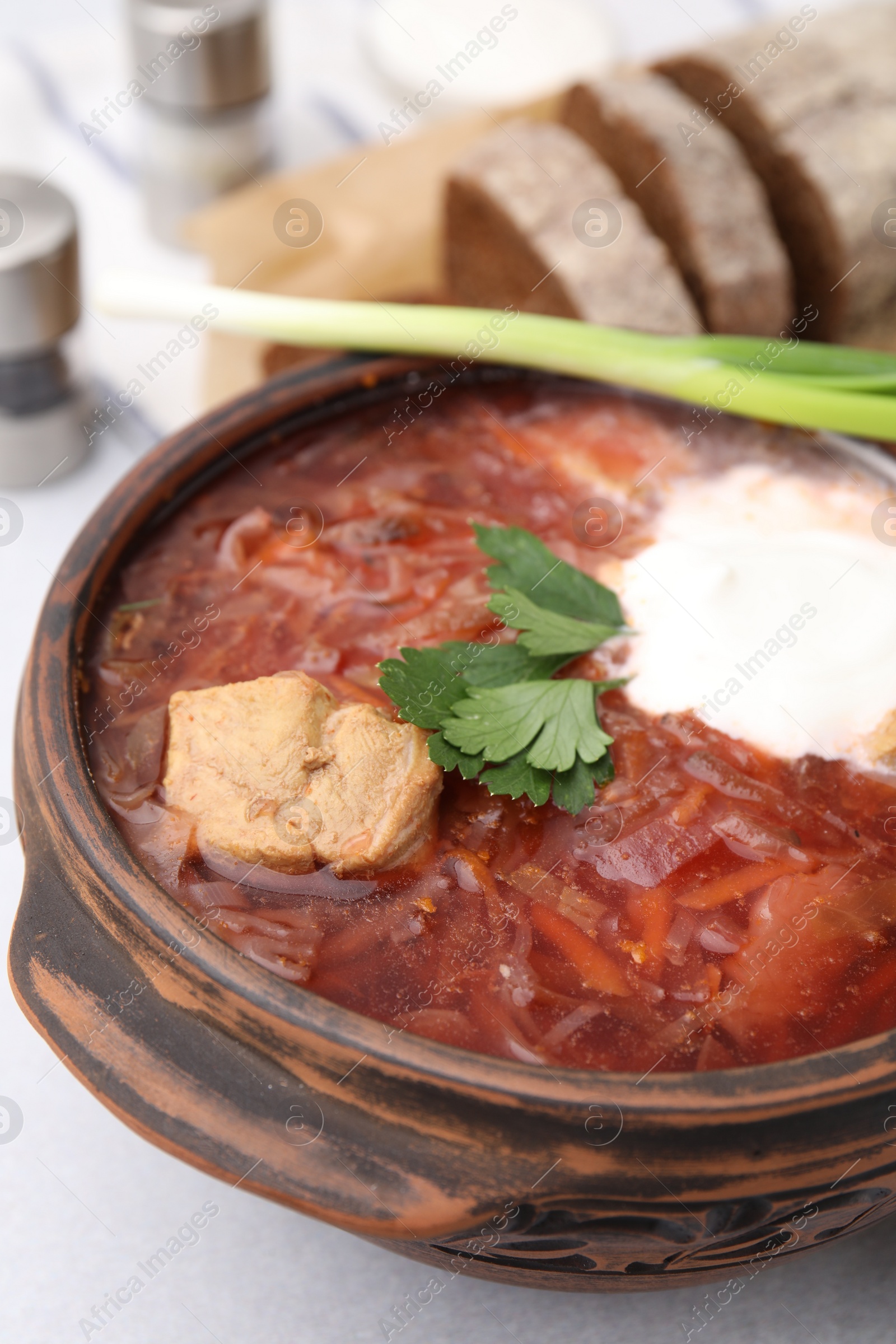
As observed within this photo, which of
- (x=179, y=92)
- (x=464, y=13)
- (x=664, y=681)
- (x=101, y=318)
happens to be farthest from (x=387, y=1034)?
(x=464, y=13)

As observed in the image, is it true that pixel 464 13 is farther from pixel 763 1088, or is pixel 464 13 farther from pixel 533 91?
pixel 763 1088

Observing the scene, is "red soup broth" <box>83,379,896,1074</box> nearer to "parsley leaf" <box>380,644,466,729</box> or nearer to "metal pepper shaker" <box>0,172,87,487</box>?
"parsley leaf" <box>380,644,466,729</box>

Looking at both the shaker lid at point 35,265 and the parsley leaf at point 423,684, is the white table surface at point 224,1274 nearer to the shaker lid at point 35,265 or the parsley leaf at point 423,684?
the parsley leaf at point 423,684

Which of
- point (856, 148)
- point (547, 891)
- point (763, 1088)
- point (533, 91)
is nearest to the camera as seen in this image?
point (763, 1088)

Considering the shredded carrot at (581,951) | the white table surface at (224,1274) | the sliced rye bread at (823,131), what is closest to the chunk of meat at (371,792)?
the shredded carrot at (581,951)

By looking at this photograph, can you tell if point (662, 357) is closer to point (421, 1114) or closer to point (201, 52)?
point (421, 1114)

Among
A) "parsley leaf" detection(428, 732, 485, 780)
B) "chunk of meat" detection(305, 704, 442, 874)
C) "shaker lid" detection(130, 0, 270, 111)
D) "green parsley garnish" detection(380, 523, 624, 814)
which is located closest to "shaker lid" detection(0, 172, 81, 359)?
"shaker lid" detection(130, 0, 270, 111)

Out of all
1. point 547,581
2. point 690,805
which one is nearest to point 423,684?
point 547,581
